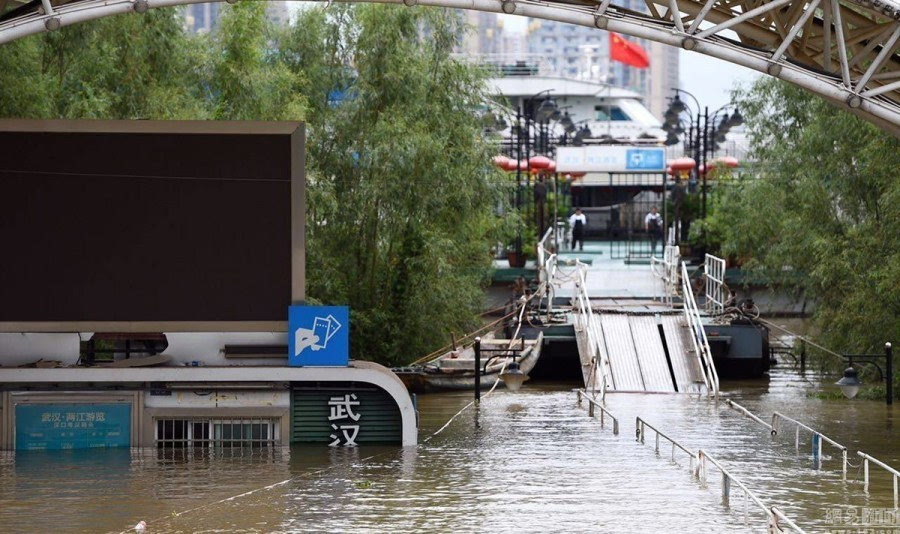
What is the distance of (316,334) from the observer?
71.6 feet

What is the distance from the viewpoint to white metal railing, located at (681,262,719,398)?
102 feet

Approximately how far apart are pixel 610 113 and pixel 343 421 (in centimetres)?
6659

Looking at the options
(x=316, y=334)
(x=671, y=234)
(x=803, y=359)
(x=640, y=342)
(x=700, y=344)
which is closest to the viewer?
(x=316, y=334)

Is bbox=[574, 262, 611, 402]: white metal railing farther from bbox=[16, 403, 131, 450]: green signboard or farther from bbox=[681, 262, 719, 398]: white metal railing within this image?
bbox=[16, 403, 131, 450]: green signboard

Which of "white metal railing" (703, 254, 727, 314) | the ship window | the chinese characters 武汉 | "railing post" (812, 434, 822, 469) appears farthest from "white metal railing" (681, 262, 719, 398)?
the ship window

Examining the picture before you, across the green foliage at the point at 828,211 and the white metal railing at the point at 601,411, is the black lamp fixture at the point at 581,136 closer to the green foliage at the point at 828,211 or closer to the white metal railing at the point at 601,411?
the green foliage at the point at 828,211

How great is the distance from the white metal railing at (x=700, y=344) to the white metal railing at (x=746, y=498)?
10.7 meters

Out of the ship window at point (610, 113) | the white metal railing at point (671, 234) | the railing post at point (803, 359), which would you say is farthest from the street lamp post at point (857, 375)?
the ship window at point (610, 113)

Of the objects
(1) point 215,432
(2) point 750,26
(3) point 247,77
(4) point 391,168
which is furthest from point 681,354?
(1) point 215,432

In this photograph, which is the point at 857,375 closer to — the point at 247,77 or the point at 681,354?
the point at 681,354

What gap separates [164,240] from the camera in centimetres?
2264

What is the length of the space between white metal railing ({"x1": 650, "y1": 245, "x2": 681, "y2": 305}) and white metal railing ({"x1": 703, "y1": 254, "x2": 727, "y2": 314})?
2.64 ft

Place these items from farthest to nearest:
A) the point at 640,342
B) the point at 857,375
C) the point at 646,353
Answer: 1. the point at 640,342
2. the point at 646,353
3. the point at 857,375

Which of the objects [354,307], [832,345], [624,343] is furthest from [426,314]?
[832,345]
